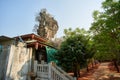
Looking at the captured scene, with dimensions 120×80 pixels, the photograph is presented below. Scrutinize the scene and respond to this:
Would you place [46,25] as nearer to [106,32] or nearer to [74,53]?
[74,53]

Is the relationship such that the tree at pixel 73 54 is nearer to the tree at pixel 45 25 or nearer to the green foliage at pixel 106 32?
the green foliage at pixel 106 32

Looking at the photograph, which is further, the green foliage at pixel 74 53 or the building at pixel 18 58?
the green foliage at pixel 74 53

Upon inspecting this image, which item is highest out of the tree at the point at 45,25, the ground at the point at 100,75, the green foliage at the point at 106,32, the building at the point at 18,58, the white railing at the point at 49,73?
the tree at the point at 45,25

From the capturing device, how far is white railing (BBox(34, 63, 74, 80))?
35.7 feet

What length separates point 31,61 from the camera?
499 inches

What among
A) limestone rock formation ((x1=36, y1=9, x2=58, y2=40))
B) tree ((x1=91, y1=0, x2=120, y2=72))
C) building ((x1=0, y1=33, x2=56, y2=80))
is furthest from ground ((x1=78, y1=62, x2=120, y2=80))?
limestone rock formation ((x1=36, y1=9, x2=58, y2=40))

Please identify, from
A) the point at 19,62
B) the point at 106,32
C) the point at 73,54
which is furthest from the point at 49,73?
the point at 106,32

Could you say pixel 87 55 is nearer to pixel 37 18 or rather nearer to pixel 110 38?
pixel 110 38

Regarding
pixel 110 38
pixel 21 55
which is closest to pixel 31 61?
pixel 21 55

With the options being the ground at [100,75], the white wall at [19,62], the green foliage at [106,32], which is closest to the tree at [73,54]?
the green foliage at [106,32]

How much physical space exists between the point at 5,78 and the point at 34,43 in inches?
159

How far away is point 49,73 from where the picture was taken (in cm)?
1120

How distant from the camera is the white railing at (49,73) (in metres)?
10.9

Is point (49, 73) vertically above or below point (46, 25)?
below
